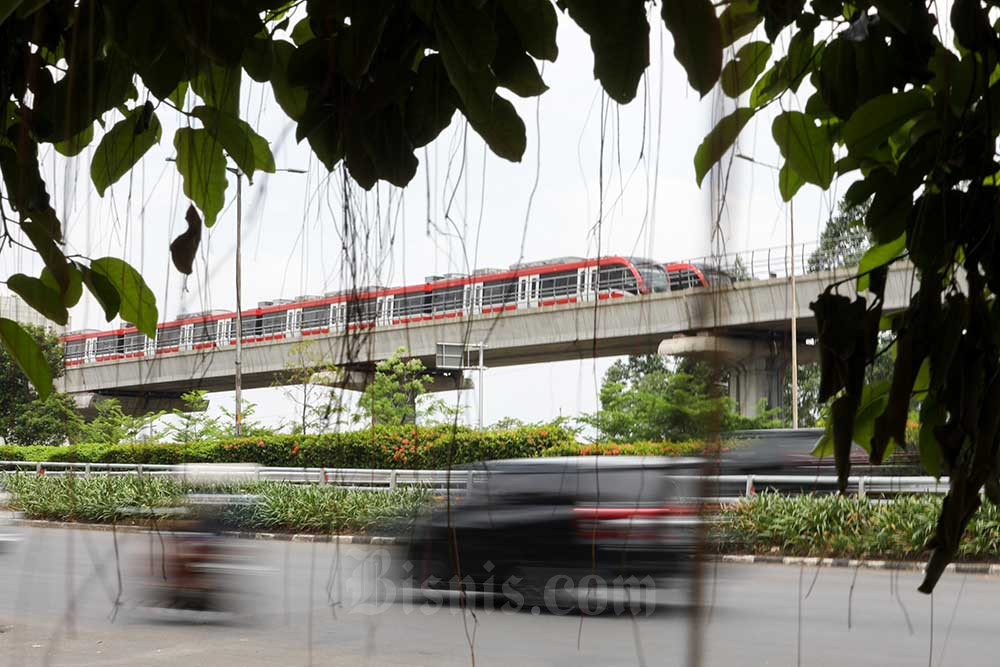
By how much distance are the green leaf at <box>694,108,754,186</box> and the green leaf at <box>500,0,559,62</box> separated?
11cm

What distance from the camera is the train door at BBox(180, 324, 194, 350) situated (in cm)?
74

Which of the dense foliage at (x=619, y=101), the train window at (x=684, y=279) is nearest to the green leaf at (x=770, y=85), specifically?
the dense foliage at (x=619, y=101)

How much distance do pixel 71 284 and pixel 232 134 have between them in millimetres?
184

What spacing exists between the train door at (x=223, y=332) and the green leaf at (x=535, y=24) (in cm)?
29

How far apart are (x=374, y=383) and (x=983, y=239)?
0.45 m

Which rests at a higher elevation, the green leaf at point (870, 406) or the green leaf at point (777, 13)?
the green leaf at point (777, 13)

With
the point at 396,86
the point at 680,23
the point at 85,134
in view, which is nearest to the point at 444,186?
the point at 396,86

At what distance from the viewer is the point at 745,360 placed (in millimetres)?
688

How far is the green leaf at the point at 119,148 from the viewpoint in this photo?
828mm

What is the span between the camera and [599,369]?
0.69 meters

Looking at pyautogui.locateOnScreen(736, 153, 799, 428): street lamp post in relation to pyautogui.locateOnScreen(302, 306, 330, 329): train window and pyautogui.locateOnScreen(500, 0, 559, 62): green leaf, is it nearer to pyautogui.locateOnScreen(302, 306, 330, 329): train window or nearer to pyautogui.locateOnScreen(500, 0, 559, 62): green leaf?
pyautogui.locateOnScreen(500, 0, 559, 62): green leaf

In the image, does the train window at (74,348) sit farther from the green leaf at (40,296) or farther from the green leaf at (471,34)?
the green leaf at (471,34)

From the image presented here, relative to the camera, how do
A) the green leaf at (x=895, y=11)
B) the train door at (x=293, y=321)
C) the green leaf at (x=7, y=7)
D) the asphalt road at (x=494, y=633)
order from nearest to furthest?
the green leaf at (x=7, y=7)
the green leaf at (x=895, y=11)
the train door at (x=293, y=321)
the asphalt road at (x=494, y=633)

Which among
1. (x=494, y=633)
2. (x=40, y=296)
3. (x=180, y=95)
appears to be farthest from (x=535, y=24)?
(x=494, y=633)
